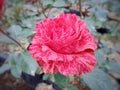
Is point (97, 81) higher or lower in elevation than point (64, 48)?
lower

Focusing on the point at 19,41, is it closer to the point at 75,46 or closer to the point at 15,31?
the point at 15,31

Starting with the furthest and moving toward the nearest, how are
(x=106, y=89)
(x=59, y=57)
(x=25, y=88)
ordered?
(x=25, y=88) → (x=106, y=89) → (x=59, y=57)

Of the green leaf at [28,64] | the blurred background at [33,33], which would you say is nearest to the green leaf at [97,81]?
the blurred background at [33,33]

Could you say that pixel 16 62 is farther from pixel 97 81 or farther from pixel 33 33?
pixel 97 81

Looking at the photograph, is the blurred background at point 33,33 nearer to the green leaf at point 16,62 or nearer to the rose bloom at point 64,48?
the green leaf at point 16,62

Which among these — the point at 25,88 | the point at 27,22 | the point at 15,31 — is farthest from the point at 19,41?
the point at 25,88

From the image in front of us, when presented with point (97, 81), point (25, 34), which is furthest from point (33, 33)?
point (97, 81)

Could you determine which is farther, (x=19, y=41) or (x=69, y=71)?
(x=19, y=41)

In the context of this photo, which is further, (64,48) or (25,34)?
(25,34)

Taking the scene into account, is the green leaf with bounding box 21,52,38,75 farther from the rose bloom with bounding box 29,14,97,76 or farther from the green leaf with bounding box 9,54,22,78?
the rose bloom with bounding box 29,14,97,76
